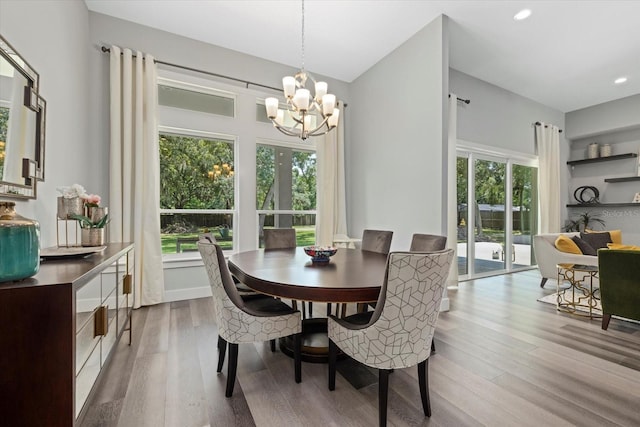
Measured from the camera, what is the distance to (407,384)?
6.19 feet

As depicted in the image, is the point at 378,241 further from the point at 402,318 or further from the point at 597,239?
the point at 597,239

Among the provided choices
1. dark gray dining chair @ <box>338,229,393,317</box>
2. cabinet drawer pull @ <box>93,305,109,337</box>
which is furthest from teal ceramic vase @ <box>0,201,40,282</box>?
dark gray dining chair @ <box>338,229,393,317</box>

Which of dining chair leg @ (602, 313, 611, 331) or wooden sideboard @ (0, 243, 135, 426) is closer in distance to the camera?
wooden sideboard @ (0, 243, 135, 426)

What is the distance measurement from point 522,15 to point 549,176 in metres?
3.73

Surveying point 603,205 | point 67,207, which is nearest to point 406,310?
point 67,207

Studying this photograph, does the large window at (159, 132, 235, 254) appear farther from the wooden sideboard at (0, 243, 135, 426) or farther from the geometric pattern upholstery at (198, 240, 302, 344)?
the wooden sideboard at (0, 243, 135, 426)

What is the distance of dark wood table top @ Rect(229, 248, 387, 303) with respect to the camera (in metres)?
1.56

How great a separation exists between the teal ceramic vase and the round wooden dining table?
3.26 ft

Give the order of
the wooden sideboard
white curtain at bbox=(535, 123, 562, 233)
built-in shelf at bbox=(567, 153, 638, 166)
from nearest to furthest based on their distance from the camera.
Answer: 1. the wooden sideboard
2. built-in shelf at bbox=(567, 153, 638, 166)
3. white curtain at bbox=(535, 123, 562, 233)

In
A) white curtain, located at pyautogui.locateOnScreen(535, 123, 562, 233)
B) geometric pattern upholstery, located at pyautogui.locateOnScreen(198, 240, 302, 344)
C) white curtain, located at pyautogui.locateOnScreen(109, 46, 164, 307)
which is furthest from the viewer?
white curtain, located at pyautogui.locateOnScreen(535, 123, 562, 233)

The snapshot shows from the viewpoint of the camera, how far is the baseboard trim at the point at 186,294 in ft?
11.7

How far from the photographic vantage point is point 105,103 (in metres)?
3.30

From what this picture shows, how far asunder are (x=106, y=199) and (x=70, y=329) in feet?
9.16

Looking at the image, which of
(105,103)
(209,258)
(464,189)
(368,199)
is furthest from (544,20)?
(105,103)
